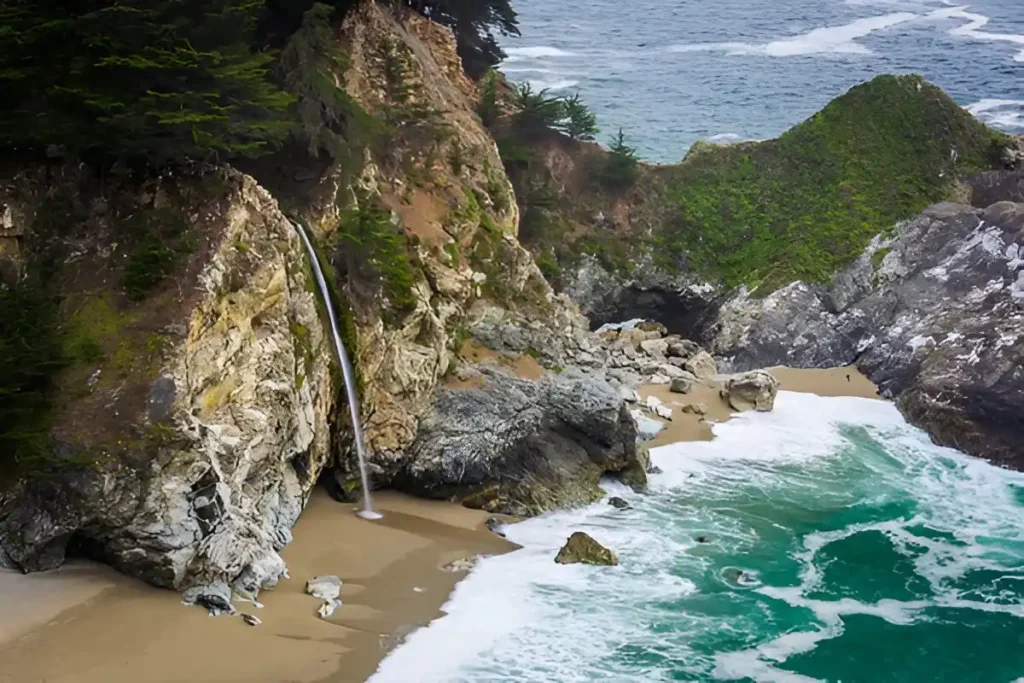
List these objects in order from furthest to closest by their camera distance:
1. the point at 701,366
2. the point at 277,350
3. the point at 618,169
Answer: the point at 618,169 < the point at 701,366 < the point at 277,350

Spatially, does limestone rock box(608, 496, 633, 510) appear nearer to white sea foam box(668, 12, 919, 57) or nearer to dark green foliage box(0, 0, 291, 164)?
dark green foliage box(0, 0, 291, 164)

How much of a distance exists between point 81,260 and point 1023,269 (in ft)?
82.4

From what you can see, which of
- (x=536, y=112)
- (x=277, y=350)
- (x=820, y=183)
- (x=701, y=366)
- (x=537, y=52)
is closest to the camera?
(x=277, y=350)

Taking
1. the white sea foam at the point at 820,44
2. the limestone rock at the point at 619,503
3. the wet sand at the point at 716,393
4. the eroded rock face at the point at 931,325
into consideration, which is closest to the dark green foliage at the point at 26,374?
the limestone rock at the point at 619,503

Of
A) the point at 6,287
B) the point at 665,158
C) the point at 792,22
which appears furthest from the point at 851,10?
the point at 6,287

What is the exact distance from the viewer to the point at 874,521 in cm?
2111

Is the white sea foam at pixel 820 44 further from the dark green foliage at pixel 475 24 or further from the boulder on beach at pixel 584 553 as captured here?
the boulder on beach at pixel 584 553

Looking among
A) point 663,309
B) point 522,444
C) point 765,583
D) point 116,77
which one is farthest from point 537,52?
point 116,77

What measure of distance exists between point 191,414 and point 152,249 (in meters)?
2.59

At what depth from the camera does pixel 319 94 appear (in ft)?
67.6

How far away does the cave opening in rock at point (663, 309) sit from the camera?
35000 mm

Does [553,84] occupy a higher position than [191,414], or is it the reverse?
[553,84]

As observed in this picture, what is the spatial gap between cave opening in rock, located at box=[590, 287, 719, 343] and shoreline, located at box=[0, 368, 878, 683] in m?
17.7

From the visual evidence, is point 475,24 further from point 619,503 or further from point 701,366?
point 619,503
